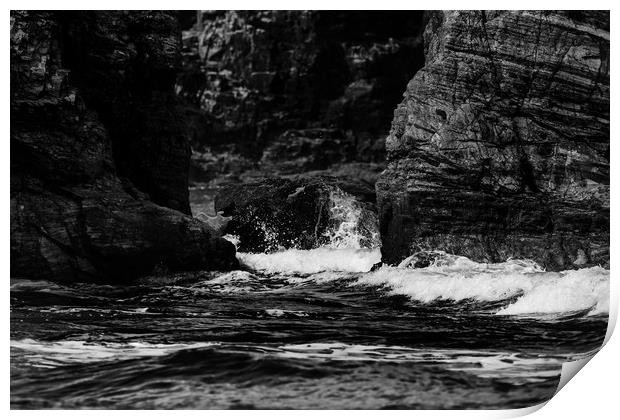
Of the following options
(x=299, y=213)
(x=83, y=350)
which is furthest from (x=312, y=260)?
(x=83, y=350)

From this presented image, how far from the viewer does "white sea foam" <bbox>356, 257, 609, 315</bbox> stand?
5637 mm

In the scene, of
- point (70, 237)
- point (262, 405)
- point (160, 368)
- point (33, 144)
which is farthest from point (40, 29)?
point (262, 405)

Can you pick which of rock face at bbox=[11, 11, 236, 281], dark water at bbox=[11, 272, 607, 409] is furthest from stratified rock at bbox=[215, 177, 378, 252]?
dark water at bbox=[11, 272, 607, 409]

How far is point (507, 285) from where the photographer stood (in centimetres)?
606

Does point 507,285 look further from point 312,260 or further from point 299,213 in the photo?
point 299,213

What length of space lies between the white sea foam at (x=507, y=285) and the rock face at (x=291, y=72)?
90.8 inches

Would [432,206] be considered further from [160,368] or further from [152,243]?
[160,368]

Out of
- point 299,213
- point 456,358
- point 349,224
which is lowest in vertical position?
point 456,358

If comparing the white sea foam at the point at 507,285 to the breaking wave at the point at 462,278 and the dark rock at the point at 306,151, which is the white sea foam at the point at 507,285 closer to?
the breaking wave at the point at 462,278

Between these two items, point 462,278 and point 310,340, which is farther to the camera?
point 462,278

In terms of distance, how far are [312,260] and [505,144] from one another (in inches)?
88.1

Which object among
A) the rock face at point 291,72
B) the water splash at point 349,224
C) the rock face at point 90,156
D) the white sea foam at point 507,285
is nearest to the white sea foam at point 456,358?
the white sea foam at point 507,285

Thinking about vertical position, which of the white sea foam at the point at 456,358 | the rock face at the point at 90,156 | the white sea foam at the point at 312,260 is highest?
the rock face at the point at 90,156

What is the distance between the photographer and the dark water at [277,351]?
480cm
